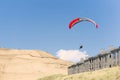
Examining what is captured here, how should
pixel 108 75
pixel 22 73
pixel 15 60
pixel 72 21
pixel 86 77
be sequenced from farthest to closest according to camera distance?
pixel 15 60, pixel 22 73, pixel 72 21, pixel 86 77, pixel 108 75

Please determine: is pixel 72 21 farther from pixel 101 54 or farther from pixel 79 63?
pixel 79 63

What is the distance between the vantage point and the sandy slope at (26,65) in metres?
111

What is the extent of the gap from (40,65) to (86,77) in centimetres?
7551

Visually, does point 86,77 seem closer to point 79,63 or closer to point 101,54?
point 101,54

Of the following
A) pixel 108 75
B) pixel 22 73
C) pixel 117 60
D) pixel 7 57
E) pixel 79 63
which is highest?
pixel 7 57

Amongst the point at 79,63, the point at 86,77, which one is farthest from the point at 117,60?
the point at 79,63

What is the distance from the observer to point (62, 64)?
128m

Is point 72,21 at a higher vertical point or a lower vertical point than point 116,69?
higher

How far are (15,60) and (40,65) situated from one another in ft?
28.4

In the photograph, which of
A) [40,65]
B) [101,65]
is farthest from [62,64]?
[101,65]

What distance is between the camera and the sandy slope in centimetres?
11096

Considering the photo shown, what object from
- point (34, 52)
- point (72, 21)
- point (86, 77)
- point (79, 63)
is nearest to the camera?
point (86, 77)

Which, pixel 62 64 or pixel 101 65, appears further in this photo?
pixel 62 64

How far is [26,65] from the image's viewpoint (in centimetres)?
11919
